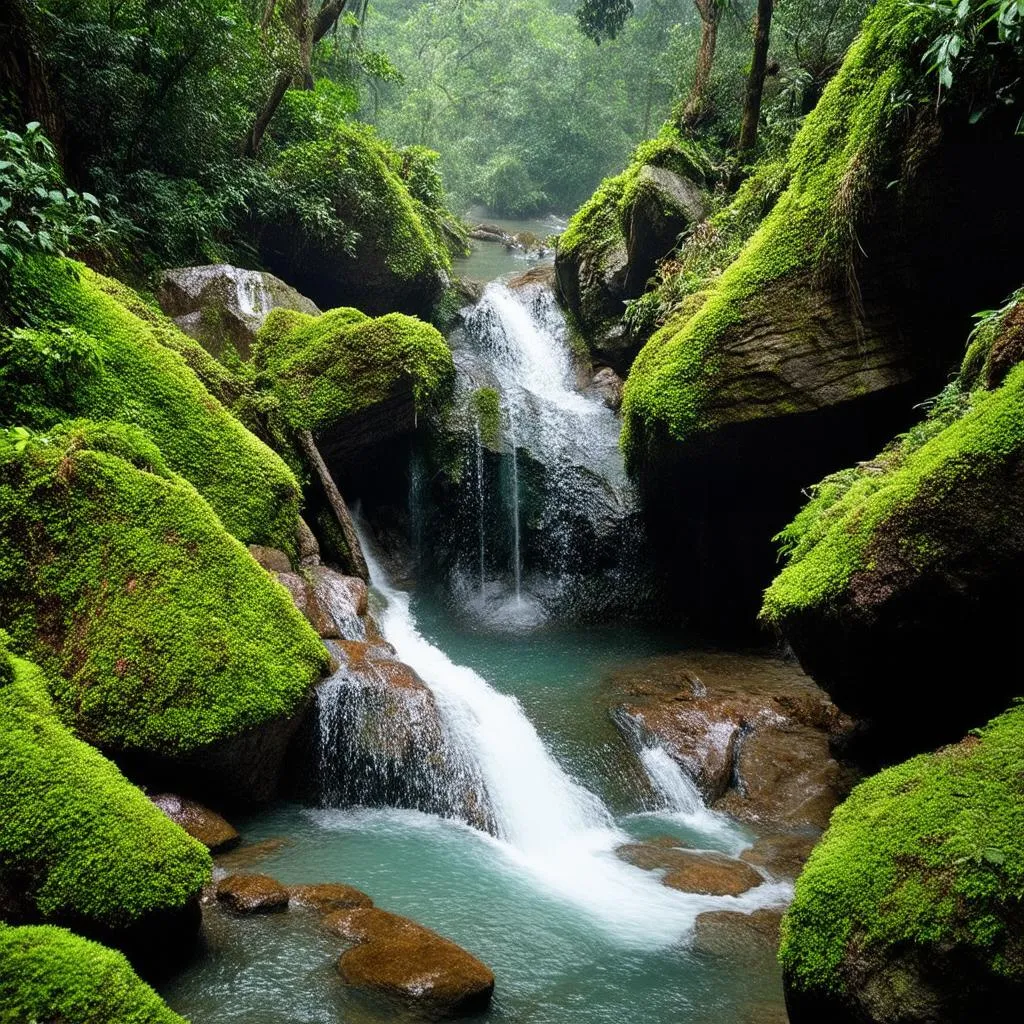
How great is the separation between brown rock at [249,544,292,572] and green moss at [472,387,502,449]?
5.22m

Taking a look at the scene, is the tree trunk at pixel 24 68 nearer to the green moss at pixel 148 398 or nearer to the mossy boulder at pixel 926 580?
the green moss at pixel 148 398

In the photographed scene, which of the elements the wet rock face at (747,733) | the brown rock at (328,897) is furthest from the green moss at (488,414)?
the brown rock at (328,897)

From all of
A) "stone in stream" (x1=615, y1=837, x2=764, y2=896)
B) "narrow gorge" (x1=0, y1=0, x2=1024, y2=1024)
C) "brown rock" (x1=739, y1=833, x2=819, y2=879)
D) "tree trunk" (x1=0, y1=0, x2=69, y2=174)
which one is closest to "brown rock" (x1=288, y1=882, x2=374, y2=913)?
"narrow gorge" (x1=0, y1=0, x2=1024, y2=1024)

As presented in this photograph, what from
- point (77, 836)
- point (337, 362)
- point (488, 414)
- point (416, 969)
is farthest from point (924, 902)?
point (488, 414)

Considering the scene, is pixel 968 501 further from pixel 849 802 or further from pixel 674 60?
pixel 674 60

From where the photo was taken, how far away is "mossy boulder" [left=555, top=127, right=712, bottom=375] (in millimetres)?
12984

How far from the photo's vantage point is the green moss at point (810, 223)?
23.3ft

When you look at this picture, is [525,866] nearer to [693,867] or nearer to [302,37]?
[693,867]

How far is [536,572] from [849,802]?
7.72 metres

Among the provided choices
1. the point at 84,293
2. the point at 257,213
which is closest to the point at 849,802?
the point at 84,293

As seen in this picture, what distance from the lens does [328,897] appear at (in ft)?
15.3

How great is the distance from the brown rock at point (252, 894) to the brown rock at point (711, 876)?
109 inches

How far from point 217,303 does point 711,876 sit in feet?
29.7

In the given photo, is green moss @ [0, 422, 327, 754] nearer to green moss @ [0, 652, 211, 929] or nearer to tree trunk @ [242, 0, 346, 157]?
green moss @ [0, 652, 211, 929]
